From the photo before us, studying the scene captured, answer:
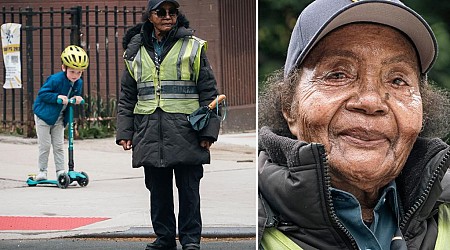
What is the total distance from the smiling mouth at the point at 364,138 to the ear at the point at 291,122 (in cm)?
10

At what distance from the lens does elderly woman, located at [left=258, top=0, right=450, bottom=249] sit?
4.43 feet

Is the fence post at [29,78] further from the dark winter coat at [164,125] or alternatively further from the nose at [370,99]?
the nose at [370,99]

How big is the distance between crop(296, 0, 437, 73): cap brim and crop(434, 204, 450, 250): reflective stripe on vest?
241 mm

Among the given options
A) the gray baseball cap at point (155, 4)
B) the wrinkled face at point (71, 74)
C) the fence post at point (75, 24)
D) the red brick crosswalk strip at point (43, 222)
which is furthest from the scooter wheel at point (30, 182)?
the gray baseball cap at point (155, 4)

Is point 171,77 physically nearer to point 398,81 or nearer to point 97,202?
point 97,202

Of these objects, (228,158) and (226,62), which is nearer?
(226,62)

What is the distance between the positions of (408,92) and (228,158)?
5.50 meters

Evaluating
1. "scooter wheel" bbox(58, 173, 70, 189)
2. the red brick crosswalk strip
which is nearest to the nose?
the red brick crosswalk strip

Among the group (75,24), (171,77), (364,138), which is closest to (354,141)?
(364,138)

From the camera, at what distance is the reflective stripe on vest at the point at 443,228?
1429 millimetres

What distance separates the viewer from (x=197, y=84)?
409cm

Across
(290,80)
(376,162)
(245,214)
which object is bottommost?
(245,214)

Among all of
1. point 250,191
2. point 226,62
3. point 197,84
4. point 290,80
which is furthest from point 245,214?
point 290,80

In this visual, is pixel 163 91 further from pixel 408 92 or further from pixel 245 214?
pixel 408 92
